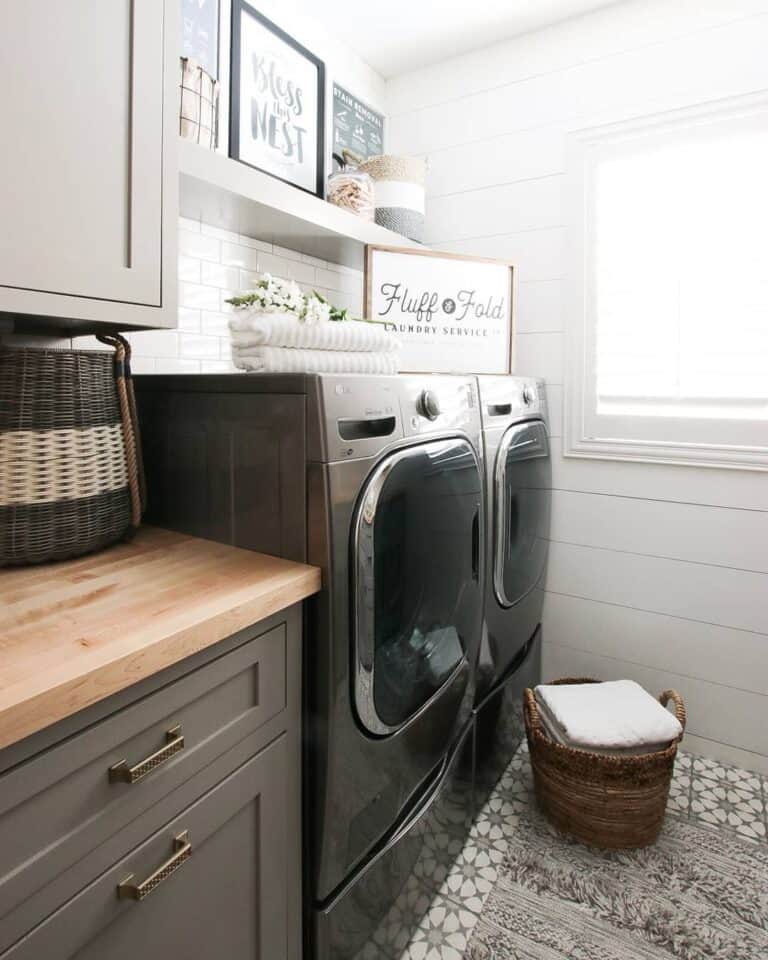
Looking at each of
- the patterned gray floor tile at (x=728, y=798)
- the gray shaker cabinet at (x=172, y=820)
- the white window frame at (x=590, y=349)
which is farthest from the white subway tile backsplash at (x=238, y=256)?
the patterned gray floor tile at (x=728, y=798)

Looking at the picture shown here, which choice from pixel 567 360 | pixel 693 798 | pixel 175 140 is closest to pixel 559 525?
pixel 567 360

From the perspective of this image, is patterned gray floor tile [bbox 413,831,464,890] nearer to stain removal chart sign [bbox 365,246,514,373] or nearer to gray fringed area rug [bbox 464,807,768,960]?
gray fringed area rug [bbox 464,807,768,960]

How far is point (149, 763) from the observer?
79 cm

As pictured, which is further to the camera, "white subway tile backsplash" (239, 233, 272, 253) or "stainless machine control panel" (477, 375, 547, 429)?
"white subway tile backsplash" (239, 233, 272, 253)

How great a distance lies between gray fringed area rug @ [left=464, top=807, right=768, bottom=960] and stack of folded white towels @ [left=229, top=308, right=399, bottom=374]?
1407 millimetres

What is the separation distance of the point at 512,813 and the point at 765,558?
1.15 meters

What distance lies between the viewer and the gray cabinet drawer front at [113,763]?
2.16 feet

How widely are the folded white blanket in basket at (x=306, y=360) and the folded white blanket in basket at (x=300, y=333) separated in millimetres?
13

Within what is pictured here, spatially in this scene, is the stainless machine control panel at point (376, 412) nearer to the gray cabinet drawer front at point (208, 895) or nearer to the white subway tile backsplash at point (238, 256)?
the gray cabinet drawer front at point (208, 895)

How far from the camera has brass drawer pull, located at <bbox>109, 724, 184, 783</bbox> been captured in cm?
76

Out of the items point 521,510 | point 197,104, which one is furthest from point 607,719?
point 197,104

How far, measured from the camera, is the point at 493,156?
7.62ft

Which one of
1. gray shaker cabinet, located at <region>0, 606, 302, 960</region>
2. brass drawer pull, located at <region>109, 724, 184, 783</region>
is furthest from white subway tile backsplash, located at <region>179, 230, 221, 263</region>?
brass drawer pull, located at <region>109, 724, 184, 783</region>

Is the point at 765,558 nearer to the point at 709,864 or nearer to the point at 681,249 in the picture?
the point at 709,864
